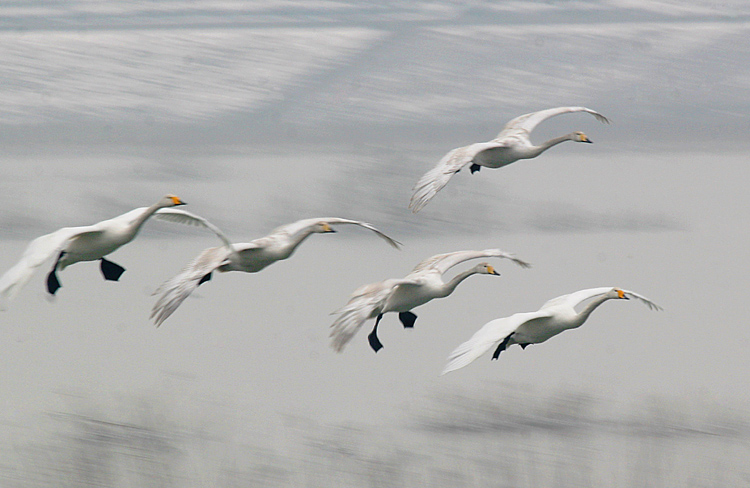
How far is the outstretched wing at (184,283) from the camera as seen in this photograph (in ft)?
35.7

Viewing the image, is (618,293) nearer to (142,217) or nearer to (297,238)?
(297,238)

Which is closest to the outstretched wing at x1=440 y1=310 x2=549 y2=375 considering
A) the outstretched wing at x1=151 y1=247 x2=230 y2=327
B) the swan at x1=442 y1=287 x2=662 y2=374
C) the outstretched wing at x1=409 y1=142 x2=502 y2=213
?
the swan at x1=442 y1=287 x2=662 y2=374

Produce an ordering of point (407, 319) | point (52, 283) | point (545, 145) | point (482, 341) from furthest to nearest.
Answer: point (545, 145) → point (407, 319) → point (52, 283) → point (482, 341)

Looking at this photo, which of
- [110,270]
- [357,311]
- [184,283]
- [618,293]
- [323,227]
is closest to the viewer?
[357,311]

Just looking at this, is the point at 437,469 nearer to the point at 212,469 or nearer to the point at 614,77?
the point at 212,469

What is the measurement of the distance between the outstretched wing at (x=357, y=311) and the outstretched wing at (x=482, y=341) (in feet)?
2.96

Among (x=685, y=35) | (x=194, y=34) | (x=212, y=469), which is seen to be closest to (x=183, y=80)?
(x=194, y=34)

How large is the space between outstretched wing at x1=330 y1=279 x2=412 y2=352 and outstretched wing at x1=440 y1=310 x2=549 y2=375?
0.90m

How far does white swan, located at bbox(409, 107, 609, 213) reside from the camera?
12.8 metres

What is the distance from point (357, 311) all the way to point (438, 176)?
2.57 meters

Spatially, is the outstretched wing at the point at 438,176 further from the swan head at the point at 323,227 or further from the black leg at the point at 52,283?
the black leg at the point at 52,283

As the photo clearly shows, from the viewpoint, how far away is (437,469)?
20594 millimetres

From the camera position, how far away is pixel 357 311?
1091cm

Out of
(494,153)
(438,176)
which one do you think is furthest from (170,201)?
(494,153)
